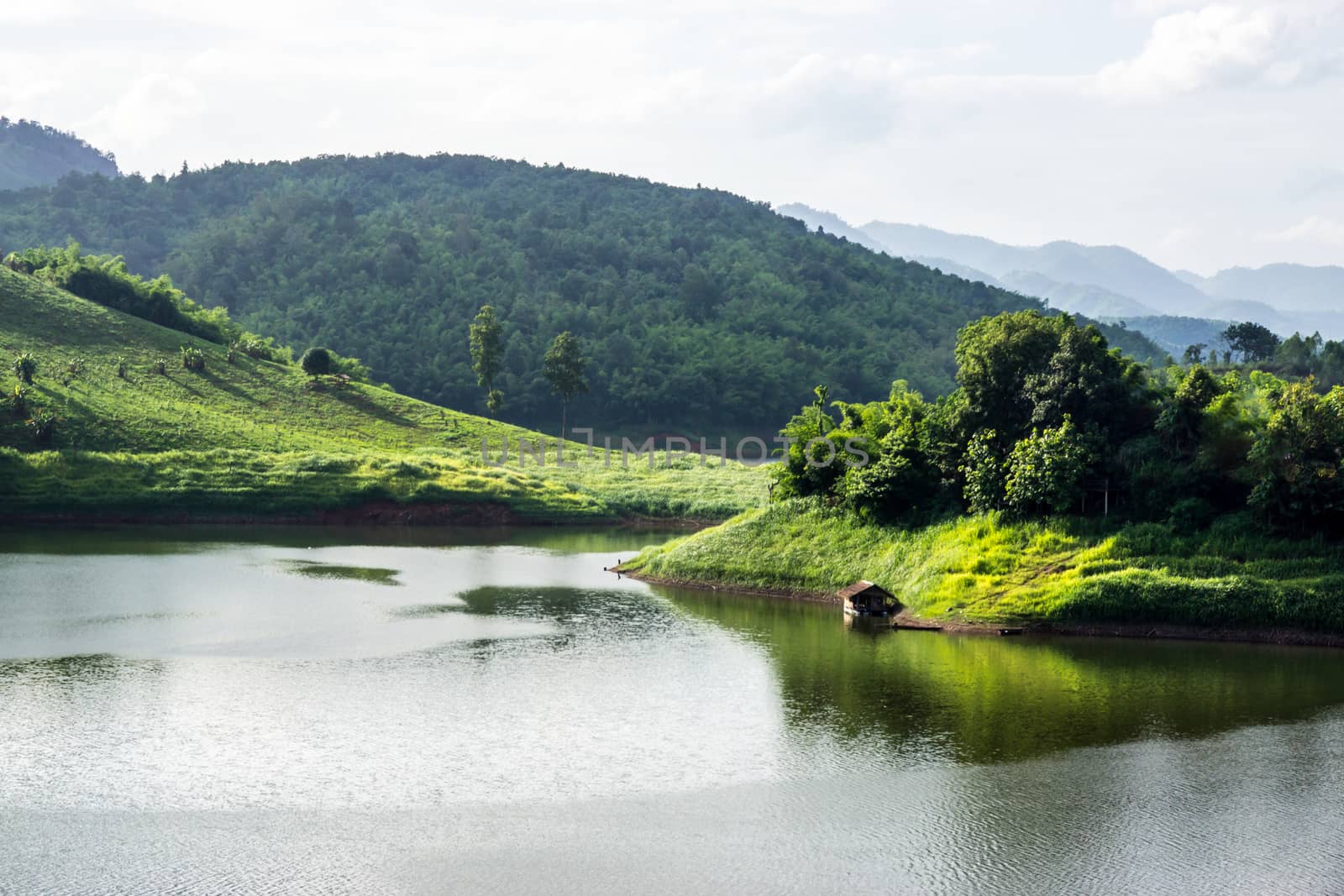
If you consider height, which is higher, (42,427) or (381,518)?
(42,427)

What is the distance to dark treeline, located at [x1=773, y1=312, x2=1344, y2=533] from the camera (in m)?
42.7

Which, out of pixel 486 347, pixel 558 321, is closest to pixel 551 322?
pixel 558 321

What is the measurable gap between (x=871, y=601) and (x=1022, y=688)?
11.9 metres

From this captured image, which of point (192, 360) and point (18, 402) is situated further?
point (192, 360)

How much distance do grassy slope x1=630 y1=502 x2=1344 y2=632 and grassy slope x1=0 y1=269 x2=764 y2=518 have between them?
110ft

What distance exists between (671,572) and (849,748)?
88.8 ft

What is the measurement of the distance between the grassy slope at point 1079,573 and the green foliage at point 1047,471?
2.89 ft

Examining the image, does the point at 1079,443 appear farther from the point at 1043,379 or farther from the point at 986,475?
the point at 986,475

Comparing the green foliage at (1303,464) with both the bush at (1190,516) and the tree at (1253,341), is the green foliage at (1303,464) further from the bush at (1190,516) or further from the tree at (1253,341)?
the tree at (1253,341)

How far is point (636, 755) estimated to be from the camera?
28.8 meters

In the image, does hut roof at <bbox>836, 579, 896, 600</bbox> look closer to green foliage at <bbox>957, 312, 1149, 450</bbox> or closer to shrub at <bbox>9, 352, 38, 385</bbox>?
green foliage at <bbox>957, 312, 1149, 450</bbox>

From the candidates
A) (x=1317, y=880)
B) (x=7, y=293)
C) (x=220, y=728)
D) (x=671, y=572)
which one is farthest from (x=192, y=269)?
(x=1317, y=880)

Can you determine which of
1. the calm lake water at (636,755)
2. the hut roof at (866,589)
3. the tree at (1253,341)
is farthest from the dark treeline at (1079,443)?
the tree at (1253,341)

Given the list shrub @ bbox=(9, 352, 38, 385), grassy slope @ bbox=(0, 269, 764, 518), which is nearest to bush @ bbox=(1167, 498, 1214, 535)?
grassy slope @ bbox=(0, 269, 764, 518)
